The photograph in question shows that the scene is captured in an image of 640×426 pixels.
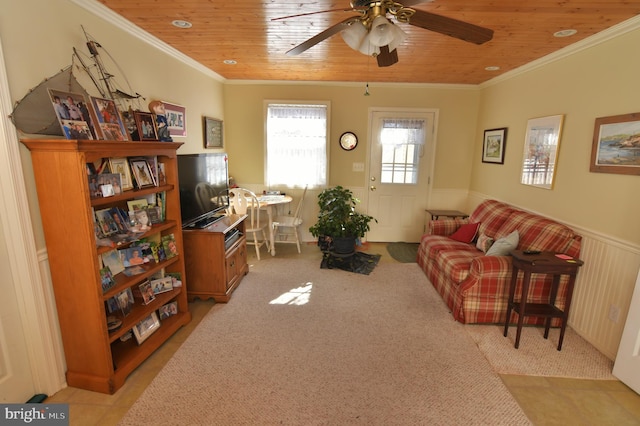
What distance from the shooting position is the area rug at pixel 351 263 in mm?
3947

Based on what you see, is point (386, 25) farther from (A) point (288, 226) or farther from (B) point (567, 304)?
(A) point (288, 226)

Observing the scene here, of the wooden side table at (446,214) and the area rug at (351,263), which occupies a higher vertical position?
the wooden side table at (446,214)

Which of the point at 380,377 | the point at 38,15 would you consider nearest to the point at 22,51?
the point at 38,15

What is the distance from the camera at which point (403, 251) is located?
4684mm

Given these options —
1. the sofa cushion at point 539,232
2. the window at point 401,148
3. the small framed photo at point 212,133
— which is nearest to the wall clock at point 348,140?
the window at point 401,148

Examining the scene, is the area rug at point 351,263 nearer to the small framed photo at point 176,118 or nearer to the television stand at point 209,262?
the television stand at point 209,262

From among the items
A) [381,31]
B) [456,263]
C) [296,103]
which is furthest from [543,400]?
[296,103]

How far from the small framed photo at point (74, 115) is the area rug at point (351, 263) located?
9.19 feet

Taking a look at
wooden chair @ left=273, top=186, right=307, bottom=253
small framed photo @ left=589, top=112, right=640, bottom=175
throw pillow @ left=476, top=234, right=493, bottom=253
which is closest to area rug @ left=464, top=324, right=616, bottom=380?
throw pillow @ left=476, top=234, right=493, bottom=253

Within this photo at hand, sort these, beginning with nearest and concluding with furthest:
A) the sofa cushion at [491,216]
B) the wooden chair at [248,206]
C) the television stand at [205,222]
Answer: the television stand at [205,222] → the sofa cushion at [491,216] → the wooden chair at [248,206]

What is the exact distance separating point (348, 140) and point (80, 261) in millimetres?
3736

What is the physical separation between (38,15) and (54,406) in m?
2.21

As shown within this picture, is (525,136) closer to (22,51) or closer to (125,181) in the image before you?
(125,181)

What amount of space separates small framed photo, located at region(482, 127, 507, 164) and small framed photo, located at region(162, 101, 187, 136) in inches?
151
